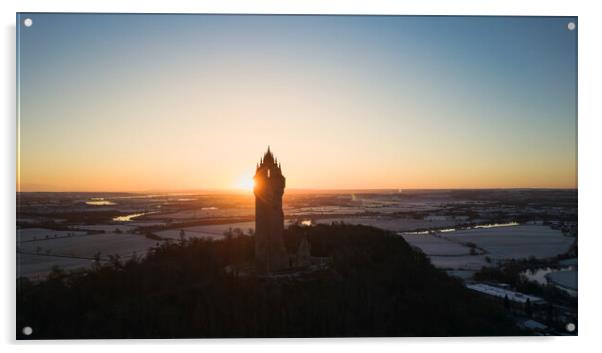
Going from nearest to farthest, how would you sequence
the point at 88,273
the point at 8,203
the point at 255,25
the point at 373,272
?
the point at 8,203
the point at 255,25
the point at 88,273
the point at 373,272

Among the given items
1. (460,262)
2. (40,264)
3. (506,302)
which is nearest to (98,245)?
(40,264)

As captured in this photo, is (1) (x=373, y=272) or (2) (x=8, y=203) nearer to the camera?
(2) (x=8, y=203)

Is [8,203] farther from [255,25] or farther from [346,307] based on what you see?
[346,307]

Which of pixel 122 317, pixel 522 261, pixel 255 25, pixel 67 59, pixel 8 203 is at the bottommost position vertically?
pixel 122 317

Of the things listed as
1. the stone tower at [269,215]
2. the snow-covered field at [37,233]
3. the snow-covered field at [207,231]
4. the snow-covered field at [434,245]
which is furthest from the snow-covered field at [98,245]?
the snow-covered field at [434,245]

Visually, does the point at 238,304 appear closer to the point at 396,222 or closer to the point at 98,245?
the point at 98,245

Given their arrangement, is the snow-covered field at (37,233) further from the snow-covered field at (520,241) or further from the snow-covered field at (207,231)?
the snow-covered field at (520,241)
